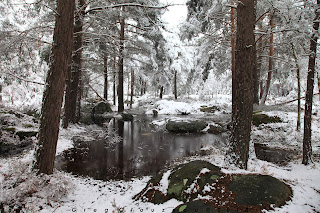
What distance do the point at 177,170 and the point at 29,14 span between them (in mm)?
6761

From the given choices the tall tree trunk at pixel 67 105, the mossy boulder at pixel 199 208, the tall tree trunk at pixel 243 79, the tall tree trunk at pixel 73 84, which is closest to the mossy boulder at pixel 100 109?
the tall tree trunk at pixel 73 84

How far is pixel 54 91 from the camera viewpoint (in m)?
3.77

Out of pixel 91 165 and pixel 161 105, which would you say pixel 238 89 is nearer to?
pixel 91 165

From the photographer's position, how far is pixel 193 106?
2211 centimetres

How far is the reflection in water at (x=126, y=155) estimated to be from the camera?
517 cm

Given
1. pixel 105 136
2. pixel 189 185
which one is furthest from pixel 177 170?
pixel 105 136

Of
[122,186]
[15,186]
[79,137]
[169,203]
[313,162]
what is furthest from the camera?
[79,137]

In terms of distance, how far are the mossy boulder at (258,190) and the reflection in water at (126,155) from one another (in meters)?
2.73

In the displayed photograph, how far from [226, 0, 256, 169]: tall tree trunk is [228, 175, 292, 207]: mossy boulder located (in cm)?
127

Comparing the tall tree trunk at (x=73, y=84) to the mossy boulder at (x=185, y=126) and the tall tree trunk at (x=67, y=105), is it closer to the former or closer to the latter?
the tall tree trunk at (x=67, y=105)

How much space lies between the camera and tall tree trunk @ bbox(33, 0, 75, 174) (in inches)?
147

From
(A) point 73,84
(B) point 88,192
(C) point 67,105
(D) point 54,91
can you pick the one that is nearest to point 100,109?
A: (A) point 73,84

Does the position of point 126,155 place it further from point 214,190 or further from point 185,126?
point 185,126

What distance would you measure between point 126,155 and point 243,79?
14.9ft
